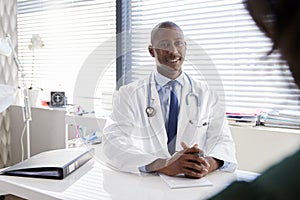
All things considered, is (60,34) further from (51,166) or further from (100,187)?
(100,187)

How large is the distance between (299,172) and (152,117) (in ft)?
3.51

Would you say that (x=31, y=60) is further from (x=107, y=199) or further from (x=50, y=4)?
(x=107, y=199)

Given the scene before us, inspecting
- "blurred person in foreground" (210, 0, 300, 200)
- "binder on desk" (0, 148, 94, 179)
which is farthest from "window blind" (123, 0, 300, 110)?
"blurred person in foreground" (210, 0, 300, 200)

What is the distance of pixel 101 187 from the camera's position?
107cm

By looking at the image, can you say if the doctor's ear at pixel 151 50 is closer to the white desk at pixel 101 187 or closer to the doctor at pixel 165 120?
the doctor at pixel 165 120

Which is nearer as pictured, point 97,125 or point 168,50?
point 168,50

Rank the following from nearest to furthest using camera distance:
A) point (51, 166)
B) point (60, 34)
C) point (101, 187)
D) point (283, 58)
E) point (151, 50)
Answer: point (283, 58), point (101, 187), point (51, 166), point (151, 50), point (60, 34)

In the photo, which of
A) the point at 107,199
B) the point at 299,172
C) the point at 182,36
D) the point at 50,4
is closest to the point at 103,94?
the point at 182,36

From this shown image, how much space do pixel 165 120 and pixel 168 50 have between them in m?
0.26

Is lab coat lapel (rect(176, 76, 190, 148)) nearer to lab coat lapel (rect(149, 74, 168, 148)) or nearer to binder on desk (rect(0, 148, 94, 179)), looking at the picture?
lab coat lapel (rect(149, 74, 168, 148))

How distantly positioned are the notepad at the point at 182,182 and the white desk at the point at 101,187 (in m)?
0.02

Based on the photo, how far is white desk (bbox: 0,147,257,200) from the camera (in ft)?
3.25

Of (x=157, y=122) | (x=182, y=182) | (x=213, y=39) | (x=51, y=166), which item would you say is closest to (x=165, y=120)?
(x=157, y=122)

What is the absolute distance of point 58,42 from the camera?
9.36ft
